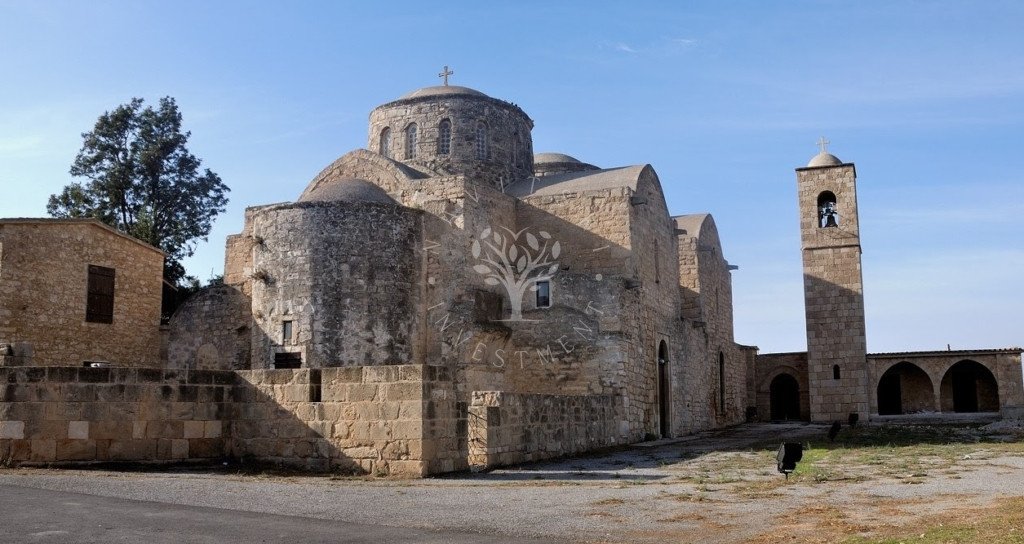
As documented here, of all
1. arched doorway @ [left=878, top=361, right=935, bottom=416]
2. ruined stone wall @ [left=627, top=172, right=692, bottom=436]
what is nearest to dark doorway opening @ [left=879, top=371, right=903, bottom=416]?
arched doorway @ [left=878, top=361, right=935, bottom=416]

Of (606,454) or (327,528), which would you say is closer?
(327,528)

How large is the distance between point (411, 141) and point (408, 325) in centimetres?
654

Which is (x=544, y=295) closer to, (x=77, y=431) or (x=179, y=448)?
(x=179, y=448)

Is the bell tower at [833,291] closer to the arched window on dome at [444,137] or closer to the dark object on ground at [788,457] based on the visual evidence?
the arched window on dome at [444,137]

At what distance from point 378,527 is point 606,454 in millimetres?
8199

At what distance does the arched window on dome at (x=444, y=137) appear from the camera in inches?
861

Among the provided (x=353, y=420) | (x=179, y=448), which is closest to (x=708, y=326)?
(x=353, y=420)

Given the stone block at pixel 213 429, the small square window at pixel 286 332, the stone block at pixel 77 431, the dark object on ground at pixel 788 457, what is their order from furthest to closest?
the small square window at pixel 286 332, the stone block at pixel 213 429, the stone block at pixel 77 431, the dark object on ground at pixel 788 457

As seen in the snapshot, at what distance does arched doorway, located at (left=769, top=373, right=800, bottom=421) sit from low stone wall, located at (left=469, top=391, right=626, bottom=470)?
17.7 m

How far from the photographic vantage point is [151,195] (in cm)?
2808

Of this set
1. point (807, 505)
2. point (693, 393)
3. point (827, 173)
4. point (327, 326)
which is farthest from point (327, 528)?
point (827, 173)

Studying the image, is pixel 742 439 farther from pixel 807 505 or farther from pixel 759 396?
pixel 759 396

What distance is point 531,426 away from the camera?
1230 cm

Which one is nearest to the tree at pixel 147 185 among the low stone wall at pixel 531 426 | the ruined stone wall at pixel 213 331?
the ruined stone wall at pixel 213 331
